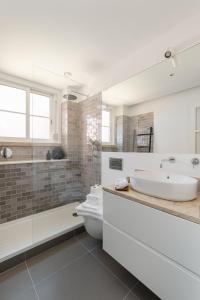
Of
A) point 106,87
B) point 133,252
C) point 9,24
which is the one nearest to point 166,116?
point 106,87

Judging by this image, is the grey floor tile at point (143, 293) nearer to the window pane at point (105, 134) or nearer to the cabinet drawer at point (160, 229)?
the cabinet drawer at point (160, 229)

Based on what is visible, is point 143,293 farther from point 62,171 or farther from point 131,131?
point 62,171

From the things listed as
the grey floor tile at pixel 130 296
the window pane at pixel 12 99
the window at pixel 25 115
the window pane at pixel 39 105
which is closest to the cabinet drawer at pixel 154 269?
the grey floor tile at pixel 130 296

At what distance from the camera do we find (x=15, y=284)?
126cm

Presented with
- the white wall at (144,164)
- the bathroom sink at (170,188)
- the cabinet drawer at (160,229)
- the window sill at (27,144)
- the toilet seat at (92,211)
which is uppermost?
the window sill at (27,144)

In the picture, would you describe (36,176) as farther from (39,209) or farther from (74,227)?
(74,227)

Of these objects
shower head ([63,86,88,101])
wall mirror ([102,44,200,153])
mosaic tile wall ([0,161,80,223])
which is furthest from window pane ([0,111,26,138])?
wall mirror ([102,44,200,153])

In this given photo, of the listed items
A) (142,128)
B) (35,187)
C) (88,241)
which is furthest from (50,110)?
(88,241)

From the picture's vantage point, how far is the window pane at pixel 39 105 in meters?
2.45

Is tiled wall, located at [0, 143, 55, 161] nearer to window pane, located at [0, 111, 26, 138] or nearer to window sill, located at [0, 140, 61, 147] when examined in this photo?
window sill, located at [0, 140, 61, 147]

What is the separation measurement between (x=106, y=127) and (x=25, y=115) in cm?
131

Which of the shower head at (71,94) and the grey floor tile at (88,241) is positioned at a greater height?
the shower head at (71,94)

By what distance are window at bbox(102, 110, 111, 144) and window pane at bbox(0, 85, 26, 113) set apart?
4.22ft

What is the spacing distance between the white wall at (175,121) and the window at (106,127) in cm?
60
